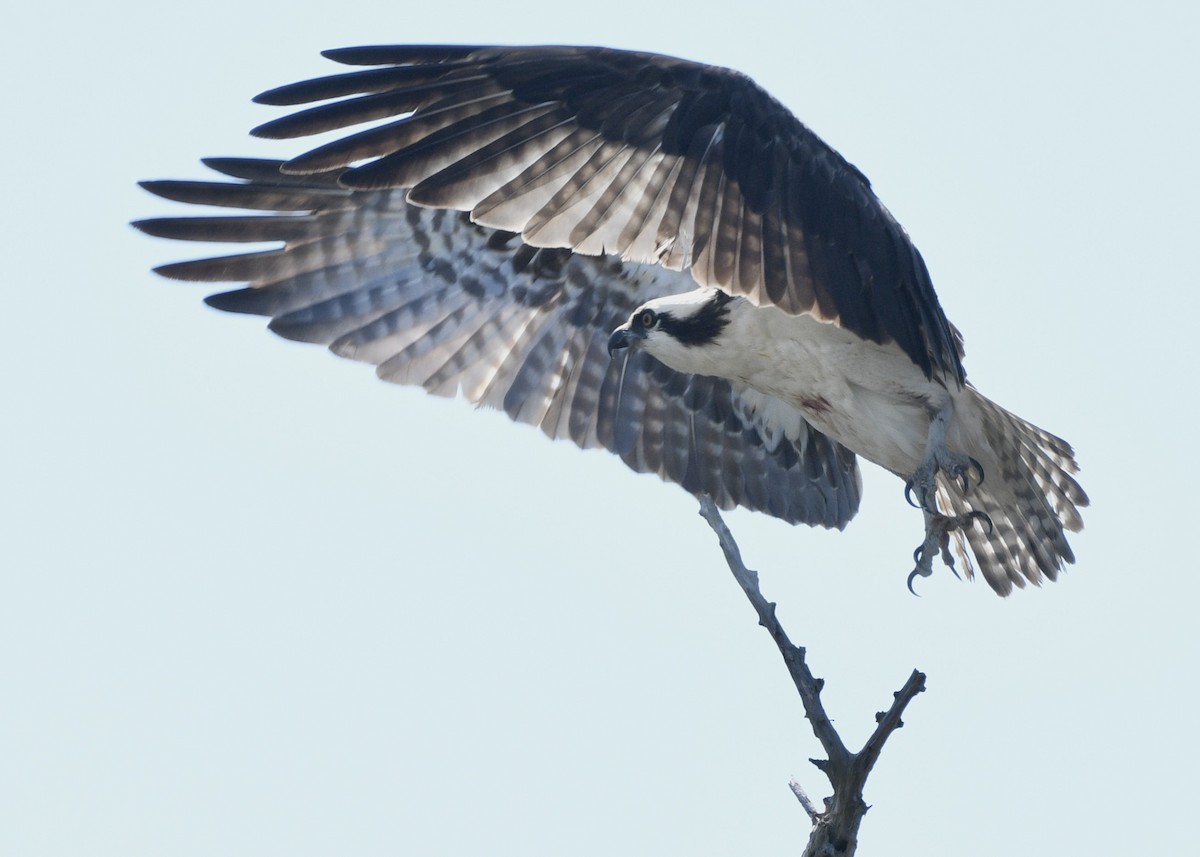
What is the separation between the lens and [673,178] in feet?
19.2

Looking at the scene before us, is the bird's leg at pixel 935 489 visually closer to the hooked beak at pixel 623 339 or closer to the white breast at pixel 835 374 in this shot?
the white breast at pixel 835 374

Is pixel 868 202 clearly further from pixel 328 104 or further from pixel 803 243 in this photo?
pixel 328 104

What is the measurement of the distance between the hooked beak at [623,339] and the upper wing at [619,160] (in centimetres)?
139

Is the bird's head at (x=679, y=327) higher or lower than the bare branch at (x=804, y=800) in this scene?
higher

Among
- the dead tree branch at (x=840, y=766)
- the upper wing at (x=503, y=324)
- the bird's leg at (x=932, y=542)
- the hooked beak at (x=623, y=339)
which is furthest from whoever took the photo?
the upper wing at (x=503, y=324)

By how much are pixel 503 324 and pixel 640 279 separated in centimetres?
73

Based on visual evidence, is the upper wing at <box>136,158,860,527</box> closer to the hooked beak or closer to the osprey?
the osprey

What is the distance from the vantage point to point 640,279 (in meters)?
7.96

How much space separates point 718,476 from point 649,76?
268cm

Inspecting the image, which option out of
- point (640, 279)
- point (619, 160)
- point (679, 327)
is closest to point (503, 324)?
point (640, 279)

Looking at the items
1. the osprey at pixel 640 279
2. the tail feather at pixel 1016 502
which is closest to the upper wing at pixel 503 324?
the osprey at pixel 640 279

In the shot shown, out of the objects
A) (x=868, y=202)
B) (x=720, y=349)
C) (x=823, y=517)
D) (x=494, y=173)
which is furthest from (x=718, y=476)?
(x=494, y=173)

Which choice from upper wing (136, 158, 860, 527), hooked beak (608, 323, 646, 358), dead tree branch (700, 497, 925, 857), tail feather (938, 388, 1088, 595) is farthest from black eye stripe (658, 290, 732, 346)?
dead tree branch (700, 497, 925, 857)

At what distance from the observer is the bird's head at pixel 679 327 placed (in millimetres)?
6961
